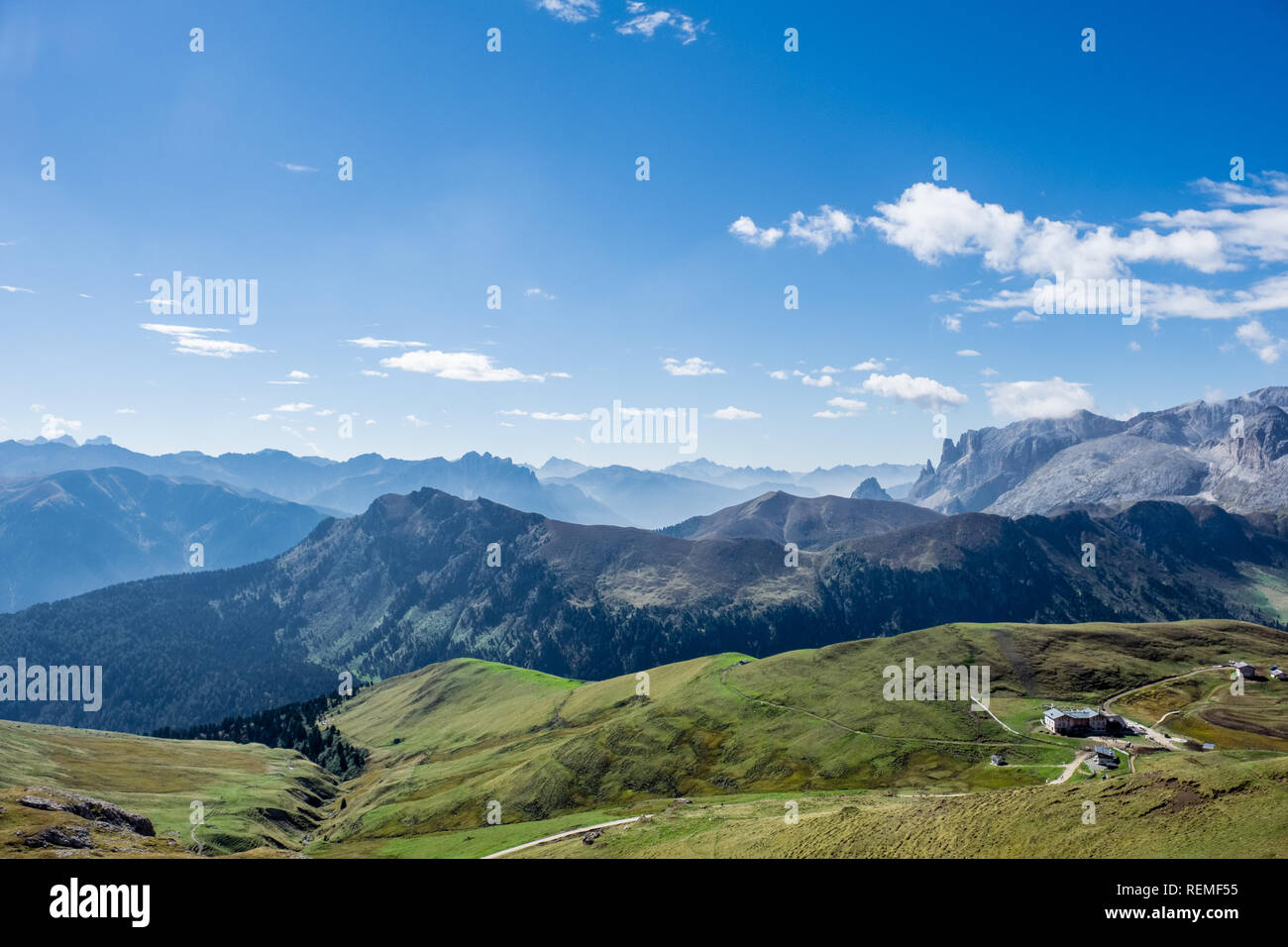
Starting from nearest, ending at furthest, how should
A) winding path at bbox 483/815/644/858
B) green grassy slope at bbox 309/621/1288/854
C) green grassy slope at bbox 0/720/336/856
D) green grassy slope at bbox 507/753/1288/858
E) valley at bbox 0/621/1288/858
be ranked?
green grassy slope at bbox 507/753/1288/858 → valley at bbox 0/621/1288/858 → winding path at bbox 483/815/644/858 → green grassy slope at bbox 309/621/1288/854 → green grassy slope at bbox 0/720/336/856

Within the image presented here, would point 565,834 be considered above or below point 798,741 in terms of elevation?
above

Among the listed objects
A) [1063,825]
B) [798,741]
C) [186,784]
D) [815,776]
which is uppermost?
[1063,825]

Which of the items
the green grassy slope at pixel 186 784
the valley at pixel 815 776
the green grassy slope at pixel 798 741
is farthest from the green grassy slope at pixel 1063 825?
the green grassy slope at pixel 186 784

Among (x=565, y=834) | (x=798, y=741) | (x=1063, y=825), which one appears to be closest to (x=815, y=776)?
(x=798, y=741)

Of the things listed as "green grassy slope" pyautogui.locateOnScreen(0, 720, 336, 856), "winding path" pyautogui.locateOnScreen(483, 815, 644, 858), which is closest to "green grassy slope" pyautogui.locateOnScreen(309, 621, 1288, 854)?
"winding path" pyautogui.locateOnScreen(483, 815, 644, 858)

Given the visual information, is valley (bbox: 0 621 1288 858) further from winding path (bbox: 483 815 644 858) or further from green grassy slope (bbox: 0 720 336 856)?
winding path (bbox: 483 815 644 858)

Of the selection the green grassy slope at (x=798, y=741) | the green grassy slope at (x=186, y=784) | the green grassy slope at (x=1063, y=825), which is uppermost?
the green grassy slope at (x=1063, y=825)

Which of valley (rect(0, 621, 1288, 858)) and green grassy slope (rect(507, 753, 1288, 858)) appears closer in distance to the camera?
green grassy slope (rect(507, 753, 1288, 858))

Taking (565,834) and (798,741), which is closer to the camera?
(565,834)

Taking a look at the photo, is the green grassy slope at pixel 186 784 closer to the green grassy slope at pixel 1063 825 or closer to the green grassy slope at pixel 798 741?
the green grassy slope at pixel 798 741

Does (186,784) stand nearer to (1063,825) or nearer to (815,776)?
(815,776)
